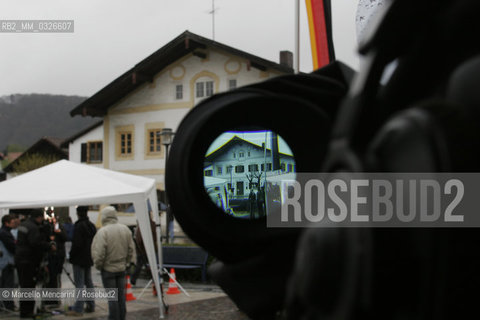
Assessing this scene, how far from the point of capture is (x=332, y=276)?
666mm

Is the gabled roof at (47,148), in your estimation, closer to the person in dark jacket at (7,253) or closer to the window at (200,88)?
the window at (200,88)

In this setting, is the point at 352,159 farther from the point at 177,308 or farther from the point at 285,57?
the point at 285,57

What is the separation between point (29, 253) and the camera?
10.4m

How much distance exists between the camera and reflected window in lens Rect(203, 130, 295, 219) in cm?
108

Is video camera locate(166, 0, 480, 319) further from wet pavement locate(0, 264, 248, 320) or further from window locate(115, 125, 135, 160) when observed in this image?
window locate(115, 125, 135, 160)

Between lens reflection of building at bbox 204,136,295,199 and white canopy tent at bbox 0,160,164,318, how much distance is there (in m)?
8.81

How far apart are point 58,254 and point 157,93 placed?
19688mm

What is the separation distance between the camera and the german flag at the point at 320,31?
16.3 feet

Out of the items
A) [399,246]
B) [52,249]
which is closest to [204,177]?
[399,246]

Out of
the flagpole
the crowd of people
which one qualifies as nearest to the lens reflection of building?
the flagpole

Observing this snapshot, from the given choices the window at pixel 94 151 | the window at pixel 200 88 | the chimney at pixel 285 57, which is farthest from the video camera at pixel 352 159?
the window at pixel 94 151

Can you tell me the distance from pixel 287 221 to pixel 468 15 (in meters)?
0.47

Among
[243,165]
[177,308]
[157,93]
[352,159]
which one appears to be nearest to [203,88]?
[157,93]

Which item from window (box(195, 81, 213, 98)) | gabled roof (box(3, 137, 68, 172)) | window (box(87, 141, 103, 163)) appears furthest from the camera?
gabled roof (box(3, 137, 68, 172))
